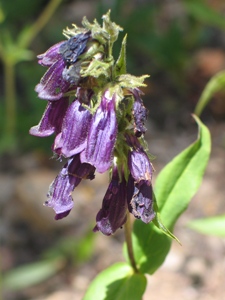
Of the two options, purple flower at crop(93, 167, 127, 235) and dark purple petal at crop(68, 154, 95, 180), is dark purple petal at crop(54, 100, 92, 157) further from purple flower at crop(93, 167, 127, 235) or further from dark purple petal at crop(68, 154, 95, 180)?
purple flower at crop(93, 167, 127, 235)

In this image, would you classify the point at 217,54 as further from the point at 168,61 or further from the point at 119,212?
the point at 119,212

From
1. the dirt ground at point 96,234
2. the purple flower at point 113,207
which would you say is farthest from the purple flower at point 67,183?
the dirt ground at point 96,234

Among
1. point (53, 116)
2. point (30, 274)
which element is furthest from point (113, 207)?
point (30, 274)

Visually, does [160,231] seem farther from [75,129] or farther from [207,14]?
[207,14]

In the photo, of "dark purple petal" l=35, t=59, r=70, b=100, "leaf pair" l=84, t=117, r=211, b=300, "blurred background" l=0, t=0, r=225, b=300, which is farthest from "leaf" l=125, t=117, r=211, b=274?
"blurred background" l=0, t=0, r=225, b=300

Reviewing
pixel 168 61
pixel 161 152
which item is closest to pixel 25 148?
pixel 161 152

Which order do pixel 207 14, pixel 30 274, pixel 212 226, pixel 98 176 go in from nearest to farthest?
pixel 212 226 → pixel 30 274 → pixel 98 176 → pixel 207 14

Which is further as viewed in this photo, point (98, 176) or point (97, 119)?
point (98, 176)
